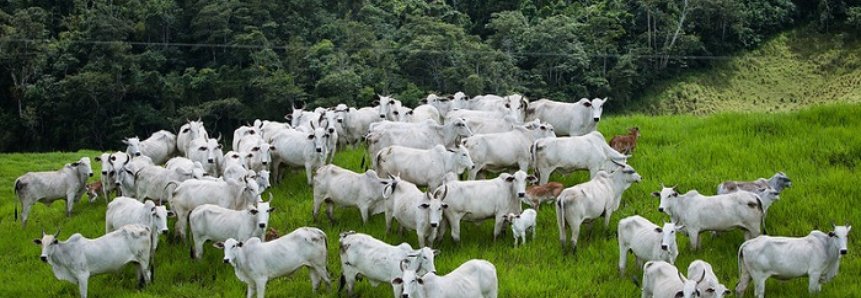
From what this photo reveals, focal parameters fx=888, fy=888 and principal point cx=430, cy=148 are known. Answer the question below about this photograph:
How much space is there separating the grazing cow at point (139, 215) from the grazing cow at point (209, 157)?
13.0ft

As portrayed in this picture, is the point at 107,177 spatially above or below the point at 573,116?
below

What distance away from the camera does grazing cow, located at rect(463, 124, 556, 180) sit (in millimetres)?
16359

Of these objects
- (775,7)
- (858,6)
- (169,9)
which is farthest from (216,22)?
(858,6)

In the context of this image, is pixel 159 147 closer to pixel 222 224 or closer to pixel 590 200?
pixel 222 224

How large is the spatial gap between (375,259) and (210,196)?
4.27m

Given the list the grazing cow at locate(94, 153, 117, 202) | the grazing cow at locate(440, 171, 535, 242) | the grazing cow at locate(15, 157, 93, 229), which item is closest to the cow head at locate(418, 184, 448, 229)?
the grazing cow at locate(440, 171, 535, 242)

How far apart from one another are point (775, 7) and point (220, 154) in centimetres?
4776

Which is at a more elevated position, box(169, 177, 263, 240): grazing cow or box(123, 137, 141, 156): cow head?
box(169, 177, 263, 240): grazing cow

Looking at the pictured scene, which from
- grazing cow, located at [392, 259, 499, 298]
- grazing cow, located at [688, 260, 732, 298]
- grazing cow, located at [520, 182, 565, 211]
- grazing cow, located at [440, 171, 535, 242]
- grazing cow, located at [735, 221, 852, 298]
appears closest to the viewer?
grazing cow, located at [688, 260, 732, 298]

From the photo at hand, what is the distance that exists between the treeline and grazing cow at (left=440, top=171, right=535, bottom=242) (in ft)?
95.8

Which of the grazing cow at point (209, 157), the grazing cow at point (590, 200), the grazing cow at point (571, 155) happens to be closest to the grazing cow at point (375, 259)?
the grazing cow at point (590, 200)

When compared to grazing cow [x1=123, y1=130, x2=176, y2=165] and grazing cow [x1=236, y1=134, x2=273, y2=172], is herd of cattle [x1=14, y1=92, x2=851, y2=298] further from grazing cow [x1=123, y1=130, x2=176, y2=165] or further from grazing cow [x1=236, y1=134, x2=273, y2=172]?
grazing cow [x1=123, y1=130, x2=176, y2=165]

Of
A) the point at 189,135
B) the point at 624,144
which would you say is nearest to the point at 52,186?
the point at 189,135

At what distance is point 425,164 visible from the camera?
15906 mm
